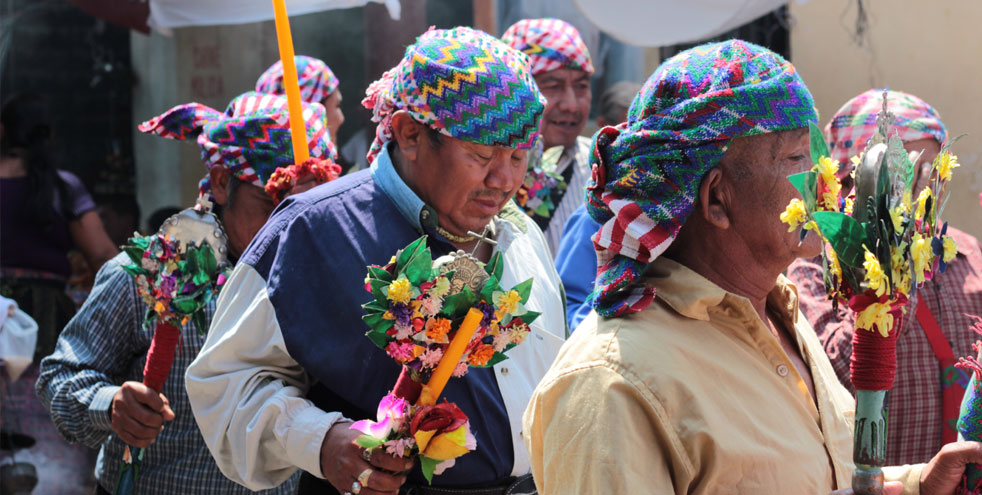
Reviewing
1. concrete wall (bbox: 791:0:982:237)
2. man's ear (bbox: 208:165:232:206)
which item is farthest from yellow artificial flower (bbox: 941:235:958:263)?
concrete wall (bbox: 791:0:982:237)

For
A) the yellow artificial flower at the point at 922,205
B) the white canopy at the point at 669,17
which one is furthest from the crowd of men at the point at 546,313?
the white canopy at the point at 669,17

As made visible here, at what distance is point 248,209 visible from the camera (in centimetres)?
386

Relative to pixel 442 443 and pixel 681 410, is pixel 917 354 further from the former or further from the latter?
pixel 681 410

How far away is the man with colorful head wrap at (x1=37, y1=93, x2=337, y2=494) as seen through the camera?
12.2 feet

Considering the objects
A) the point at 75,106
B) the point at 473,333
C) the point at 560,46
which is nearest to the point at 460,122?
the point at 473,333

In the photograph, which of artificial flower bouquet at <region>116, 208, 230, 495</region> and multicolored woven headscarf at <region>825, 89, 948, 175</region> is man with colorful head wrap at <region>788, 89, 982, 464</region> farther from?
artificial flower bouquet at <region>116, 208, 230, 495</region>

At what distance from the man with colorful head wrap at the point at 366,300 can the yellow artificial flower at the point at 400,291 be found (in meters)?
0.40

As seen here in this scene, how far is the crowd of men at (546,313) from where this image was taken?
81.2 inches

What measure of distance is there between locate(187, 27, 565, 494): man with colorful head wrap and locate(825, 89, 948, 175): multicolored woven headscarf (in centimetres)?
179

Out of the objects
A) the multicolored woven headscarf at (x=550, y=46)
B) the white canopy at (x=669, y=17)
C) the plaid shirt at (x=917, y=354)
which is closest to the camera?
the plaid shirt at (x=917, y=354)

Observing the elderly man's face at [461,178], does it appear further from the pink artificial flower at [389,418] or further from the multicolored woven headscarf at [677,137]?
the multicolored woven headscarf at [677,137]

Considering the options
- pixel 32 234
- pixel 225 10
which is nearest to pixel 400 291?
pixel 225 10

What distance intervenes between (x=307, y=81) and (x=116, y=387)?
2372 millimetres

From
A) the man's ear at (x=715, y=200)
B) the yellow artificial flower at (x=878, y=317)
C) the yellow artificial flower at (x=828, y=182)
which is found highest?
the yellow artificial flower at (x=828, y=182)
